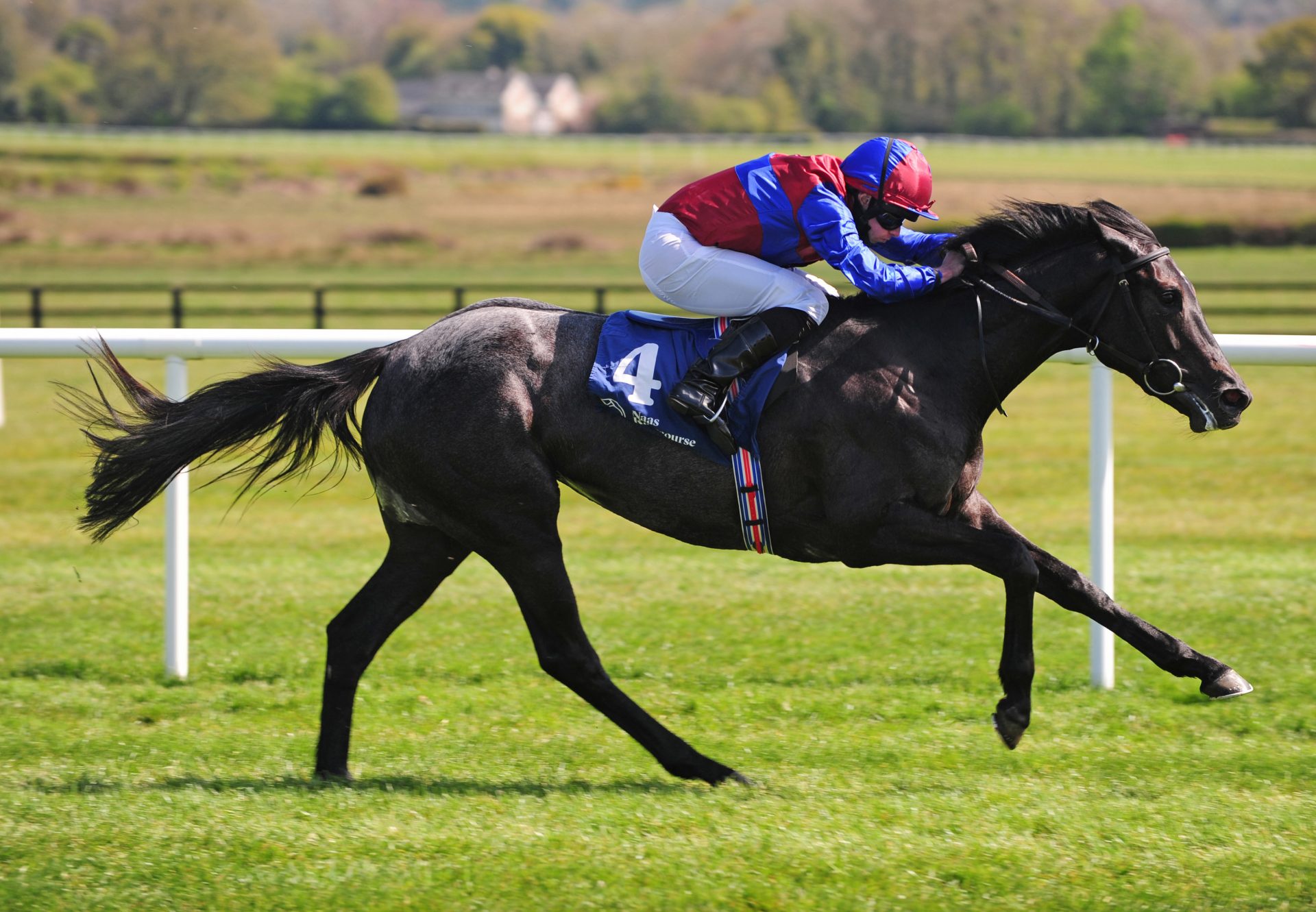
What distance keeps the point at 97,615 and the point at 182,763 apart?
7.67ft

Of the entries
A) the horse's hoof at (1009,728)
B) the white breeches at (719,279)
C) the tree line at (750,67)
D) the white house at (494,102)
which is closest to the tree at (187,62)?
the tree line at (750,67)

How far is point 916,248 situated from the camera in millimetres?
4484

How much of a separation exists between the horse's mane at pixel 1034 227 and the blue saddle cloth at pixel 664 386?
0.74 meters

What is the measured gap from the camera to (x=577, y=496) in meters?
10.8

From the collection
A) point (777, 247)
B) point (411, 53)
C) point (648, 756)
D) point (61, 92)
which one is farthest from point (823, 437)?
point (411, 53)

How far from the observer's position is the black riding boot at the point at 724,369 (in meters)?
4.16

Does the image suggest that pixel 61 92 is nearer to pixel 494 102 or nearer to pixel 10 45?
pixel 10 45

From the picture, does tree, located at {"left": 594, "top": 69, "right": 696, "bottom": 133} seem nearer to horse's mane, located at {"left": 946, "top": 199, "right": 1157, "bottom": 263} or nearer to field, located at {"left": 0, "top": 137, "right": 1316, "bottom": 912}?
field, located at {"left": 0, "top": 137, "right": 1316, "bottom": 912}

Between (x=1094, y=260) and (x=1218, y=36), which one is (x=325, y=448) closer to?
(x=1094, y=260)

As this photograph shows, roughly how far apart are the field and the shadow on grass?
2 cm

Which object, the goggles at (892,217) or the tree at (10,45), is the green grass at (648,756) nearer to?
the goggles at (892,217)

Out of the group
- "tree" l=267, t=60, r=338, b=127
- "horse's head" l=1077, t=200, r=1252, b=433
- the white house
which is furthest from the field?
the white house

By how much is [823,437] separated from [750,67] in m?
80.1

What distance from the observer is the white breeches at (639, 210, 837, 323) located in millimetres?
4320
